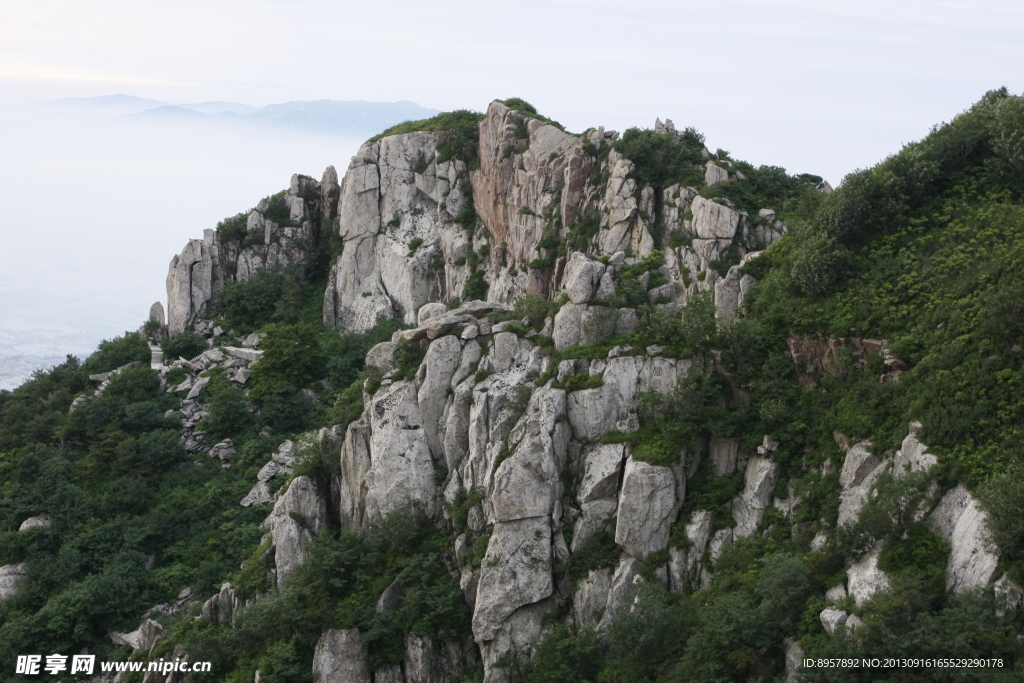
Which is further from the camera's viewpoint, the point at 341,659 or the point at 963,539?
the point at 341,659

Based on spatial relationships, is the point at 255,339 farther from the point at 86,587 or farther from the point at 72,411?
the point at 86,587

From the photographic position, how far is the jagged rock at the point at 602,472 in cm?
3180

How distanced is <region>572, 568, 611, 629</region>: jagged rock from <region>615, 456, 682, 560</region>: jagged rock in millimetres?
1320

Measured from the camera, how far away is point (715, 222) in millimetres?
44656

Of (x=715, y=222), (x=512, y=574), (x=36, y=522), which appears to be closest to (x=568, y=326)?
(x=512, y=574)

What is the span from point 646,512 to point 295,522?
644 inches

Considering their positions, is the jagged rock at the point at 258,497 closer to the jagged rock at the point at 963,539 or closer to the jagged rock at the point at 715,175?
the jagged rock at the point at 715,175

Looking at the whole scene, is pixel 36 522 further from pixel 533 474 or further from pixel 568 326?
pixel 568 326

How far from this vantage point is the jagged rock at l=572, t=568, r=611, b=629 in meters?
30.6

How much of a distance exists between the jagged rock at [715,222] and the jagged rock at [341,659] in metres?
25.1

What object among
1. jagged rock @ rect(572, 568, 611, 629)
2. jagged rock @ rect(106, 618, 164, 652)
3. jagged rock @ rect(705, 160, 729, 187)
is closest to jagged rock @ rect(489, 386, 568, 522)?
jagged rock @ rect(572, 568, 611, 629)

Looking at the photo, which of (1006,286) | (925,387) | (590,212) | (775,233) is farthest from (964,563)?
(590,212)

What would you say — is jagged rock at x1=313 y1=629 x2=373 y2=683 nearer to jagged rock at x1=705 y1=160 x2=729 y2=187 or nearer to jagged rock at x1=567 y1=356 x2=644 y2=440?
jagged rock at x1=567 y1=356 x2=644 y2=440

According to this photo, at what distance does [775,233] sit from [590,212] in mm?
10864
